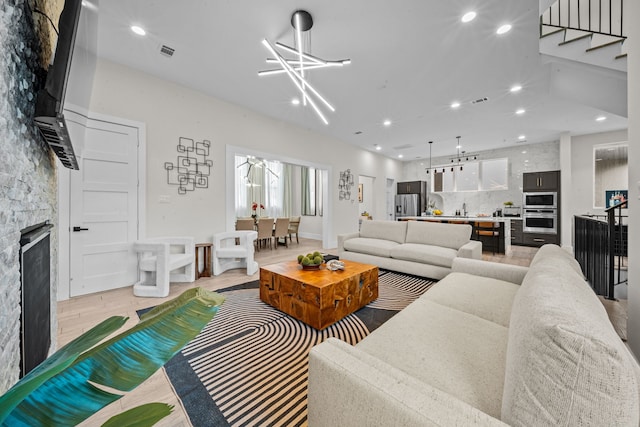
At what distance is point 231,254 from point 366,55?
A: 3348mm

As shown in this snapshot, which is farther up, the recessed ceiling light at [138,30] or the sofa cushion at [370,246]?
the recessed ceiling light at [138,30]

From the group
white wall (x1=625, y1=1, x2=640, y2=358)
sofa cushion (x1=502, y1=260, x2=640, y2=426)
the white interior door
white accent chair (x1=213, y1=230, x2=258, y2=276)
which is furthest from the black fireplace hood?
white wall (x1=625, y1=1, x2=640, y2=358)

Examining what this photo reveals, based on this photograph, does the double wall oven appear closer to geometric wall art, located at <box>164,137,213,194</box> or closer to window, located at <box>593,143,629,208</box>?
window, located at <box>593,143,629,208</box>

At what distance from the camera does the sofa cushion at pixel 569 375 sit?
53 cm

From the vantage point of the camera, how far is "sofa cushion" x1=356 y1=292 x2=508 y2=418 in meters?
0.91

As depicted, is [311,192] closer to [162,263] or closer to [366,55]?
[366,55]

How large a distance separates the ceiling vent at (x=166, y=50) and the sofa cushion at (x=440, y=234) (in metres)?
4.19

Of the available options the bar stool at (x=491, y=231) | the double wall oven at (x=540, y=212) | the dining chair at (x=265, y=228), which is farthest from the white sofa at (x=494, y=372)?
the double wall oven at (x=540, y=212)

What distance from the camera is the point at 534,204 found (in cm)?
642

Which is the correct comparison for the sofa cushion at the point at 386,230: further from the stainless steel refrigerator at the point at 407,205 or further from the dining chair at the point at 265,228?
the stainless steel refrigerator at the point at 407,205

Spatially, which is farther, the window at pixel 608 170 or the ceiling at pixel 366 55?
the window at pixel 608 170

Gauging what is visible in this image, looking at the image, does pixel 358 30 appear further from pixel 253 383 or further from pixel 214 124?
pixel 253 383

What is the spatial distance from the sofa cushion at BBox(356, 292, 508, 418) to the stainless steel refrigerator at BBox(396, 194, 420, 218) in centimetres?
743

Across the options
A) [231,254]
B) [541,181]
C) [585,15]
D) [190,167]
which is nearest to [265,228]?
[231,254]
